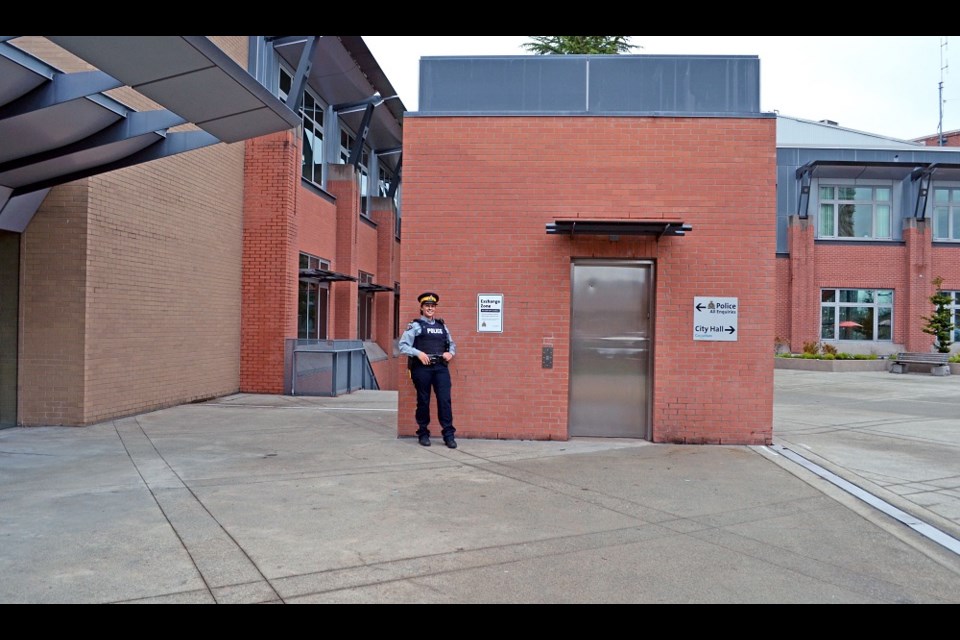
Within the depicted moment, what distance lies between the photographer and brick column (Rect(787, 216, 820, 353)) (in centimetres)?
3034

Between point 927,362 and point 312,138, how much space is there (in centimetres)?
2146

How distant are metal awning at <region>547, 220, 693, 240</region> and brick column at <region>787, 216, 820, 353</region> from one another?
956 inches

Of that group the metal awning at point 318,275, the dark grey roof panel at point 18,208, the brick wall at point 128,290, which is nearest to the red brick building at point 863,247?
the metal awning at point 318,275

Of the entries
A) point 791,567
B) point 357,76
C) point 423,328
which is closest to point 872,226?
point 357,76

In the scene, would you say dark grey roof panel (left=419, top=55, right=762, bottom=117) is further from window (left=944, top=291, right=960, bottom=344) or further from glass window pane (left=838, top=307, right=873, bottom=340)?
window (left=944, top=291, right=960, bottom=344)

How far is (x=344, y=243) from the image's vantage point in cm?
2081

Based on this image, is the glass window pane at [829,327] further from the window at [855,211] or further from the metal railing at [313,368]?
the metal railing at [313,368]

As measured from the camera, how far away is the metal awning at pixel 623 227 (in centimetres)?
849

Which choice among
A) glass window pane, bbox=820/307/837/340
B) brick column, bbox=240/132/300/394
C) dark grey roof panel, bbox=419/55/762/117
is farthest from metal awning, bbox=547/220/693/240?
glass window pane, bbox=820/307/837/340

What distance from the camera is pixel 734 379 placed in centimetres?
908

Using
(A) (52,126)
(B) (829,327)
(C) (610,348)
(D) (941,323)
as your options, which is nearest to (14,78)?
(A) (52,126)

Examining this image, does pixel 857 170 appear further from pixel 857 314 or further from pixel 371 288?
pixel 371 288

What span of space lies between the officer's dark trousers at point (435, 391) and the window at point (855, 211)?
90.6ft
